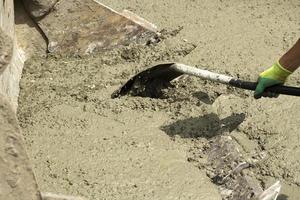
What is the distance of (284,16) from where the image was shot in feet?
16.6

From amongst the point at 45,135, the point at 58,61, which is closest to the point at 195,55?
the point at 58,61

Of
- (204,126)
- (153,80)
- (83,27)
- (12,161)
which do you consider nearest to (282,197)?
(204,126)

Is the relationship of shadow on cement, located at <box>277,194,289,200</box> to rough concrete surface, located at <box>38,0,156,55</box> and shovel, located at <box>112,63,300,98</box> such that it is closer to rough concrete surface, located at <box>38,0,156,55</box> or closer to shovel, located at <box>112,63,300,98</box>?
shovel, located at <box>112,63,300,98</box>

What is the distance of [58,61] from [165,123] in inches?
48.1

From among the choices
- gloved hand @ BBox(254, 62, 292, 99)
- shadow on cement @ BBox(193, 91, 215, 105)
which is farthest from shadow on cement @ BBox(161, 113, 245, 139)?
gloved hand @ BBox(254, 62, 292, 99)

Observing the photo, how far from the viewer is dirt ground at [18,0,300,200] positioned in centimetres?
335

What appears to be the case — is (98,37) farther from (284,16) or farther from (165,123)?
(284,16)

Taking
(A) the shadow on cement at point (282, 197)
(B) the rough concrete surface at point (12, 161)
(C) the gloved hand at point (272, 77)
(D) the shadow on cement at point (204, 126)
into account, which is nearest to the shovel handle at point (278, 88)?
(C) the gloved hand at point (272, 77)

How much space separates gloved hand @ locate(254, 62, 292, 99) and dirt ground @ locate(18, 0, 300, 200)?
44 cm

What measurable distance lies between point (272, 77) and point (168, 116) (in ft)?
2.94

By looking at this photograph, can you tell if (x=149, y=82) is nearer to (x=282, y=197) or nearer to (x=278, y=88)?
(x=278, y=88)

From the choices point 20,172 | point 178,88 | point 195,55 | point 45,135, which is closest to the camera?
point 20,172

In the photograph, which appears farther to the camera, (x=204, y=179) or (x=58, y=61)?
(x=58, y=61)

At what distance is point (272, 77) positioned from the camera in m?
3.26
